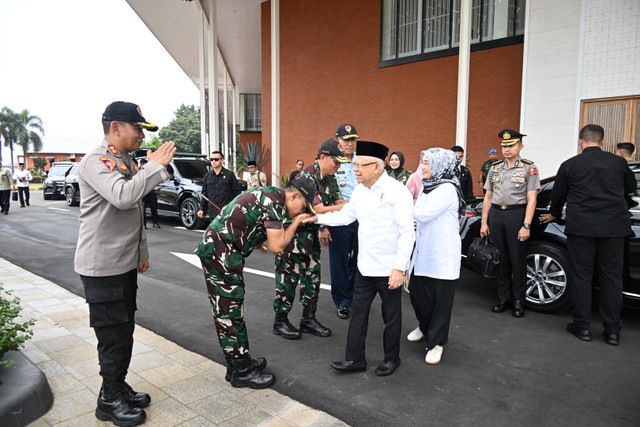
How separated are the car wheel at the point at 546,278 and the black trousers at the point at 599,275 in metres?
0.46

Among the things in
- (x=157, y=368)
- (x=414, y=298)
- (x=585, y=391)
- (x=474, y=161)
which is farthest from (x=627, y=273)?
(x=474, y=161)

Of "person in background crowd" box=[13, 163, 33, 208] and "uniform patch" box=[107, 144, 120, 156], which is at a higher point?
"uniform patch" box=[107, 144, 120, 156]

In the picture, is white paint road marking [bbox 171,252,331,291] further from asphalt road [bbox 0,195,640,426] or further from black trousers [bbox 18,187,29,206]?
black trousers [bbox 18,187,29,206]

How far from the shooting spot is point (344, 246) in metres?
4.64

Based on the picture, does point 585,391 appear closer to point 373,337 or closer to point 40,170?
point 373,337

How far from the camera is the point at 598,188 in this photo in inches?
162

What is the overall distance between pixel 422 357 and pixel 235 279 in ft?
6.01

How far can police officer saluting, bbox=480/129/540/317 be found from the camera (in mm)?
4711

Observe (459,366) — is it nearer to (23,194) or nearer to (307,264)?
(307,264)

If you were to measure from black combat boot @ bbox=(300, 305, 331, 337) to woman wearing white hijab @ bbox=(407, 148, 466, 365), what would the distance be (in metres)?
1.06

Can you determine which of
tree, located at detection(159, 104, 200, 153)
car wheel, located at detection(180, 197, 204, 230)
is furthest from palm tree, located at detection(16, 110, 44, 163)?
car wheel, located at detection(180, 197, 204, 230)

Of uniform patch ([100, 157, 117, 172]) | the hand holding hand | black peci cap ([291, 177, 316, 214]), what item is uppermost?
the hand holding hand

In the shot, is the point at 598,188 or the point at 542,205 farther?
the point at 542,205

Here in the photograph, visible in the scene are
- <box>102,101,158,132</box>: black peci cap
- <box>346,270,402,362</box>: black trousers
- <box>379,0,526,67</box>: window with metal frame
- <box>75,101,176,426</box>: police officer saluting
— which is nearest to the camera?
<box>75,101,176,426</box>: police officer saluting
